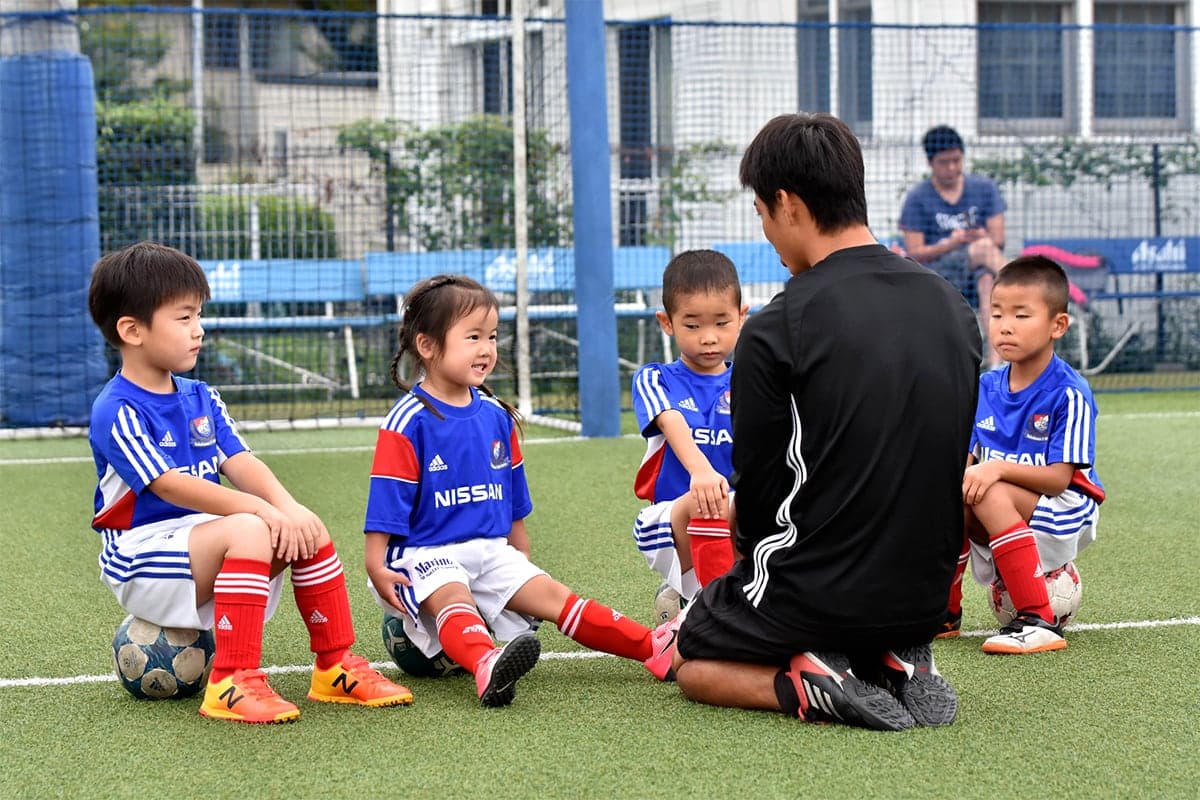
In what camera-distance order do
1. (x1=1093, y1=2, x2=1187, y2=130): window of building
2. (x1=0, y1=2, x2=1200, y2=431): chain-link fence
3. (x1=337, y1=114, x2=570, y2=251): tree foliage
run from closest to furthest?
(x1=0, y1=2, x2=1200, y2=431): chain-link fence, (x1=337, y1=114, x2=570, y2=251): tree foliage, (x1=1093, y1=2, x2=1187, y2=130): window of building

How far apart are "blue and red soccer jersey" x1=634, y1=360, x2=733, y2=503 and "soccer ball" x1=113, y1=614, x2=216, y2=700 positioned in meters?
1.25

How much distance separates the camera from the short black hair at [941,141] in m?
10.7

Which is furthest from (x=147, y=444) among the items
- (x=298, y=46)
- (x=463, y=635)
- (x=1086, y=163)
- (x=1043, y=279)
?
(x=298, y=46)

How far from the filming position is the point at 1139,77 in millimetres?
12531

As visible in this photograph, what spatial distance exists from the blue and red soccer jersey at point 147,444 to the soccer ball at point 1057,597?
200cm

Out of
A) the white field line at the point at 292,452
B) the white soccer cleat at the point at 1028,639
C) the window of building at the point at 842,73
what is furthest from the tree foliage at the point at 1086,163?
the white soccer cleat at the point at 1028,639

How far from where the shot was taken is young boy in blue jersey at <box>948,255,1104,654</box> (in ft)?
12.4

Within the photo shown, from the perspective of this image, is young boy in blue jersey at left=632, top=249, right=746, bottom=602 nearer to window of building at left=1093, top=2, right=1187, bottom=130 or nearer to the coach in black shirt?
the coach in black shirt

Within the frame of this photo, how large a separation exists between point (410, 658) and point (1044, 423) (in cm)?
179

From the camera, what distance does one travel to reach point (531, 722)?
10.0 ft

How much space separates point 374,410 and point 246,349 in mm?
1130

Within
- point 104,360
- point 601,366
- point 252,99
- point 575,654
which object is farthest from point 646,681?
point 252,99

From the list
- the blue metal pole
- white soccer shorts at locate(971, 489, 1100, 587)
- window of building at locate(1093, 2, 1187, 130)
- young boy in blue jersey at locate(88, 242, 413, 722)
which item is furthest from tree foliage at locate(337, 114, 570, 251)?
young boy in blue jersey at locate(88, 242, 413, 722)

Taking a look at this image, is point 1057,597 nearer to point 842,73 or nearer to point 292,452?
→ point 292,452
